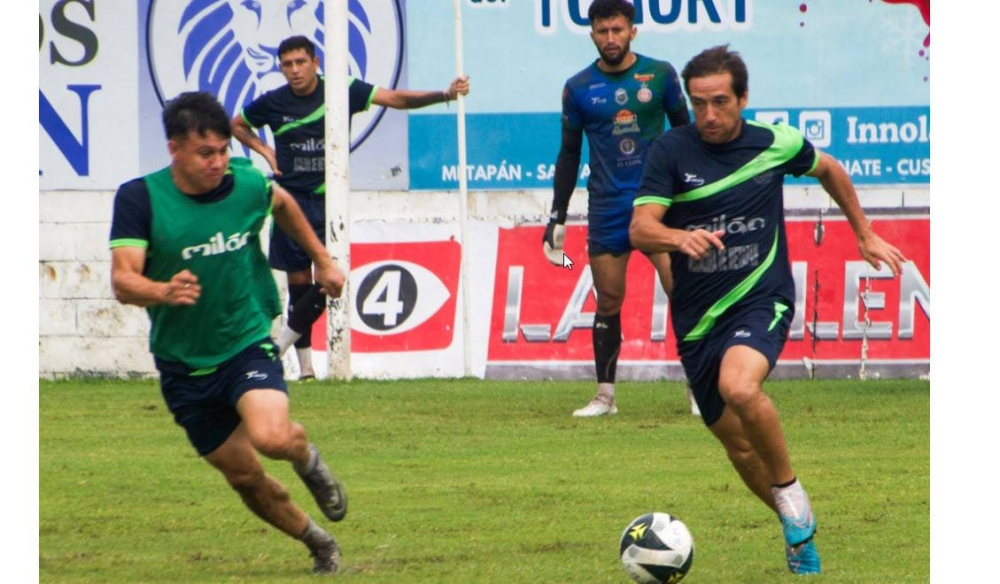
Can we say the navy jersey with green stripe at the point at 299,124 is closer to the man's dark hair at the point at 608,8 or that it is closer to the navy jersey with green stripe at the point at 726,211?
the man's dark hair at the point at 608,8

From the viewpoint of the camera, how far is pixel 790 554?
6.53 meters

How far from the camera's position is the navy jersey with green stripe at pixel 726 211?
6.85m

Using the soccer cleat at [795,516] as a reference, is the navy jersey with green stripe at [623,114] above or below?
above

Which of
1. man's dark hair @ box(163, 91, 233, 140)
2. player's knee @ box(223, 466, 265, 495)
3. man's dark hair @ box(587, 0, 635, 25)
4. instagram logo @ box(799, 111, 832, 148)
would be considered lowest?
player's knee @ box(223, 466, 265, 495)

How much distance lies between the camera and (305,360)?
13.9m

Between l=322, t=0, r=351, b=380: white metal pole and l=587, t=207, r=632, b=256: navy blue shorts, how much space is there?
3318mm

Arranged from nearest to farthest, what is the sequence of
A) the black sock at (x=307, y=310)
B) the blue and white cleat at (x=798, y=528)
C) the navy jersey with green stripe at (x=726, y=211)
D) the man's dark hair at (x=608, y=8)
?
the blue and white cleat at (x=798, y=528) → the navy jersey with green stripe at (x=726, y=211) → the man's dark hair at (x=608, y=8) → the black sock at (x=307, y=310)

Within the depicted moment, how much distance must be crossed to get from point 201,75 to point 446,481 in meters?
7.72

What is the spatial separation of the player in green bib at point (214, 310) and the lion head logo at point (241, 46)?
8.73m

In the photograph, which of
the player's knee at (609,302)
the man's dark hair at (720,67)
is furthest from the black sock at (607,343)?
the man's dark hair at (720,67)

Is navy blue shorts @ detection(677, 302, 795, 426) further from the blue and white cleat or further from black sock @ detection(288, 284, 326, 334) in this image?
black sock @ detection(288, 284, 326, 334)

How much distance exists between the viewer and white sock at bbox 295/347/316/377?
13781mm

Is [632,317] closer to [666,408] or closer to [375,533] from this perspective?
[666,408]

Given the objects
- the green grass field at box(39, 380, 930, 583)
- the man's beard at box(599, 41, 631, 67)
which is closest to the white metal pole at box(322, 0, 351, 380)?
the green grass field at box(39, 380, 930, 583)
